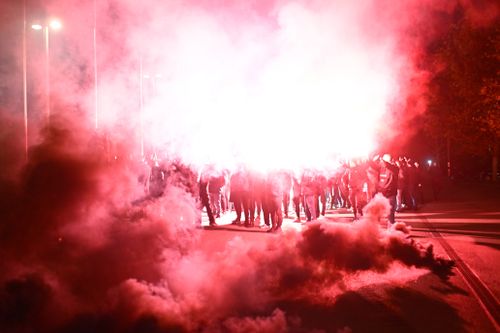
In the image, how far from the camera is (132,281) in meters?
5.40

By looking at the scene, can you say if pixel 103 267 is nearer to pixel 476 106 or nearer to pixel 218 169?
pixel 218 169

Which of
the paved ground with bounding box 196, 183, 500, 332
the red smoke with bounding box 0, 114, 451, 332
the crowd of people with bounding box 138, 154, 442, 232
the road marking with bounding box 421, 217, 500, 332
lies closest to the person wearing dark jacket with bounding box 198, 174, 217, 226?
the crowd of people with bounding box 138, 154, 442, 232

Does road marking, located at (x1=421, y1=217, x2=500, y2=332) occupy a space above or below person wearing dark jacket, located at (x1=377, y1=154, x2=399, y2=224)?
below

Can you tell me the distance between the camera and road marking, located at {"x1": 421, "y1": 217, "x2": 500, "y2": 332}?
18.1 ft

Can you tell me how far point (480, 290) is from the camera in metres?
6.53

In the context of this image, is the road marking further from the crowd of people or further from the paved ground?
the crowd of people

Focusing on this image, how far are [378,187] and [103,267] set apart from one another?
7.43 meters

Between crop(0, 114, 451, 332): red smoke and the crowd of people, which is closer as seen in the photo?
crop(0, 114, 451, 332): red smoke

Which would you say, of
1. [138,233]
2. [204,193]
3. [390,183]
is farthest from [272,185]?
[138,233]

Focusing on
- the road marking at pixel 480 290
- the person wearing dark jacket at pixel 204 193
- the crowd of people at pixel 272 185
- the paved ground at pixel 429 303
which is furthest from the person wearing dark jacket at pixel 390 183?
the person wearing dark jacket at pixel 204 193

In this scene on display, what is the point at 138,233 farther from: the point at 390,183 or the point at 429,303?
the point at 390,183

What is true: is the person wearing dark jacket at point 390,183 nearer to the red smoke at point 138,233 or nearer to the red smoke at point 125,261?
the red smoke at point 138,233

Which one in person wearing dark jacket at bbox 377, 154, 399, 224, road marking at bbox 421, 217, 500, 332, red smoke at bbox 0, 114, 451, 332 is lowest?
road marking at bbox 421, 217, 500, 332

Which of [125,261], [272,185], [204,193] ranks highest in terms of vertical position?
[272,185]
